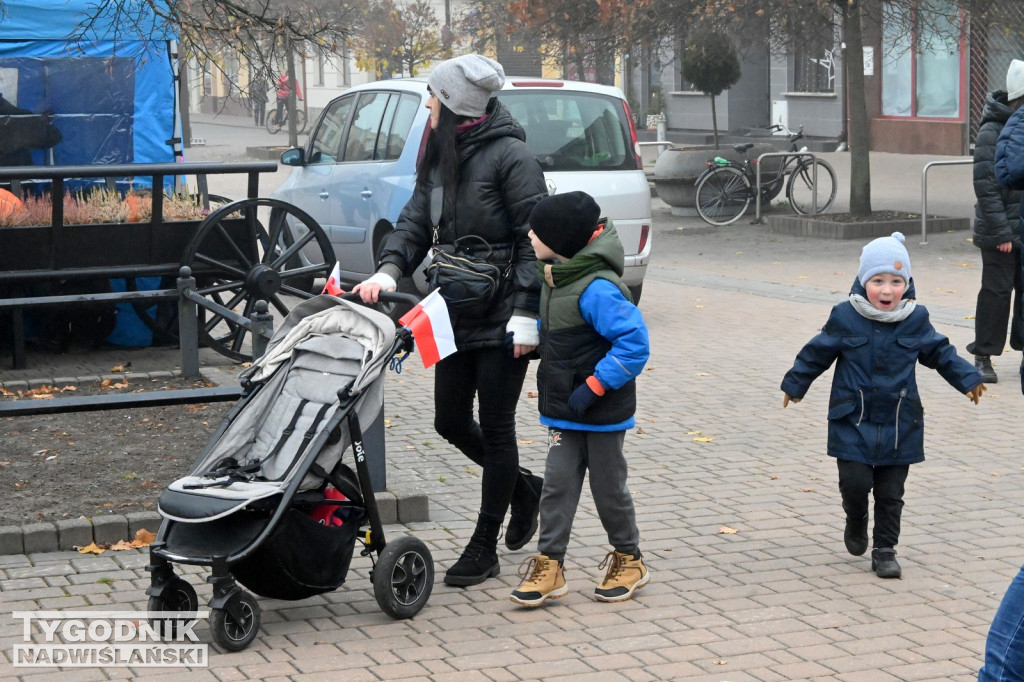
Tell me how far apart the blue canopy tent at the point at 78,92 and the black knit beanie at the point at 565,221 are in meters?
6.80

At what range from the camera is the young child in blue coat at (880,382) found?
522 cm

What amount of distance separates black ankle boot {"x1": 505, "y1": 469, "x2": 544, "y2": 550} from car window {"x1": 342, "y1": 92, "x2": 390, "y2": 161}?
6623mm

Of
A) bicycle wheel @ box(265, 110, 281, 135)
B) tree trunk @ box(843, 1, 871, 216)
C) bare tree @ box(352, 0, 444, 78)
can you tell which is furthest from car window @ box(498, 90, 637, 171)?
bicycle wheel @ box(265, 110, 281, 135)

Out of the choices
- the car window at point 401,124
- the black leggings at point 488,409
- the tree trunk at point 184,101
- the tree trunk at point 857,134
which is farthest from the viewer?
the tree trunk at point 857,134

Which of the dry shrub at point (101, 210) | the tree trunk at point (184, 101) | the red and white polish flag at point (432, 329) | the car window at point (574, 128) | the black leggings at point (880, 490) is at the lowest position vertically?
the black leggings at point (880, 490)

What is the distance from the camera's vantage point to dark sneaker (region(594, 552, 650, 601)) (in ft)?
16.3

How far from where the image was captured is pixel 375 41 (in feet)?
124

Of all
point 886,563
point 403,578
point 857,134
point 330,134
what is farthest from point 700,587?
point 857,134

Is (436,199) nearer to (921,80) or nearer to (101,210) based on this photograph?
(101,210)

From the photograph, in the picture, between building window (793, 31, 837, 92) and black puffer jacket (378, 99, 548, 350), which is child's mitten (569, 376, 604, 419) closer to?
black puffer jacket (378, 99, 548, 350)

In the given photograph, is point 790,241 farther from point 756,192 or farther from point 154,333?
point 154,333

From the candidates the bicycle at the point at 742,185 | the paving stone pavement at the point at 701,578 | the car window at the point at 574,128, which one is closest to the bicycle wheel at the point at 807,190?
the bicycle at the point at 742,185

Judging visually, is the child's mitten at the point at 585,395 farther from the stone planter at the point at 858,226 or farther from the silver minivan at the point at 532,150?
the stone planter at the point at 858,226

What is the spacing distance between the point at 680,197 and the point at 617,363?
49.8 ft
